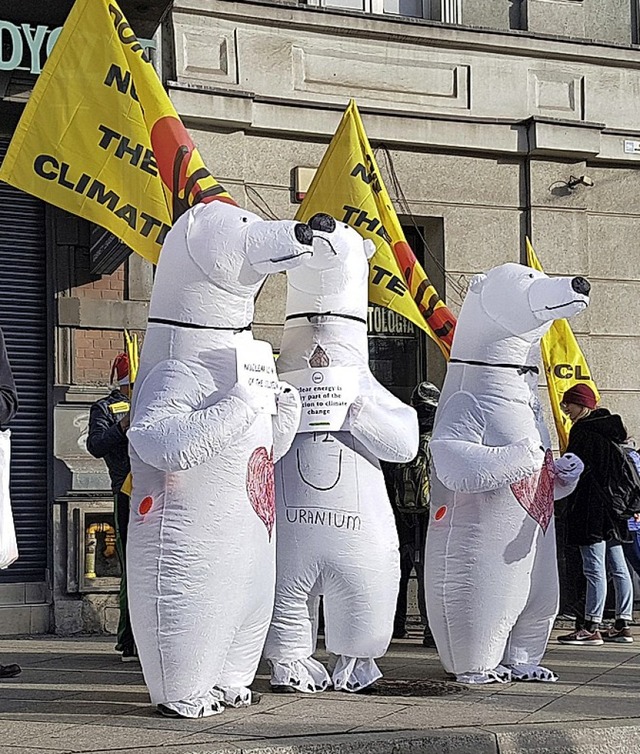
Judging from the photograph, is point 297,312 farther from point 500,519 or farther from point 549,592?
point 549,592

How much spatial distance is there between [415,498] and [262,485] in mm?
3264

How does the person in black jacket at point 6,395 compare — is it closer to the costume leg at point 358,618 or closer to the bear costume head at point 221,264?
the bear costume head at point 221,264

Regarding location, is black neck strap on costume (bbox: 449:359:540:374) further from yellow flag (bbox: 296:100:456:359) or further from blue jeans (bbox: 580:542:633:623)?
blue jeans (bbox: 580:542:633:623)

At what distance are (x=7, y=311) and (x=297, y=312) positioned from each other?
4.33 m

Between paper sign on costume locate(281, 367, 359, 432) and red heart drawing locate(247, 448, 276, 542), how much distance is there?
522 millimetres

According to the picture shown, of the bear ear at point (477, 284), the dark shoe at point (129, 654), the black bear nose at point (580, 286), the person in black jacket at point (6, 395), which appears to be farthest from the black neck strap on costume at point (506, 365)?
the dark shoe at point (129, 654)

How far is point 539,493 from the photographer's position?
783cm

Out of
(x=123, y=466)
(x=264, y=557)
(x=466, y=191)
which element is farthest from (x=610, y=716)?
(x=466, y=191)

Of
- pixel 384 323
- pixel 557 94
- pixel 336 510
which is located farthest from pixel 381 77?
pixel 336 510

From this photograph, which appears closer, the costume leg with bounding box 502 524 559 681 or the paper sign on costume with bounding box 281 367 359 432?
the paper sign on costume with bounding box 281 367 359 432

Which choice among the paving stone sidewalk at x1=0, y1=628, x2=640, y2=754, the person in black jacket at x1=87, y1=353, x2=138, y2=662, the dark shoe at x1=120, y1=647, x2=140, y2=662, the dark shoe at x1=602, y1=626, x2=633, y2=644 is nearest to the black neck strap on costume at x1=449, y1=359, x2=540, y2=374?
the paving stone sidewalk at x1=0, y1=628, x2=640, y2=754

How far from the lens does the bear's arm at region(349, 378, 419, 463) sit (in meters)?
7.27

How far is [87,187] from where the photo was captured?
7832 millimetres

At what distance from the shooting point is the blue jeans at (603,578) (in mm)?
10195
